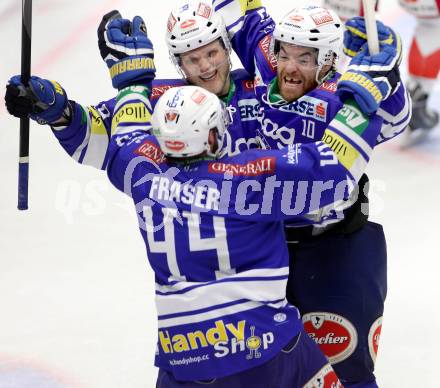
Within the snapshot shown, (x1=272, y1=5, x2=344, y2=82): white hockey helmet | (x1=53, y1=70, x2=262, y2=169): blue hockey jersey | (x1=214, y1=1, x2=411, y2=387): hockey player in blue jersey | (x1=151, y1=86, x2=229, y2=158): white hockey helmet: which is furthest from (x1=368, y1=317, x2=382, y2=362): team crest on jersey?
(x1=151, y1=86, x2=229, y2=158): white hockey helmet

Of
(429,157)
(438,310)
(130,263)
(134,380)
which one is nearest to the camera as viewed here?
(134,380)

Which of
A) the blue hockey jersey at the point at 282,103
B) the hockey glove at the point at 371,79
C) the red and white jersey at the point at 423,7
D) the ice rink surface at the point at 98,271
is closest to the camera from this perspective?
the hockey glove at the point at 371,79

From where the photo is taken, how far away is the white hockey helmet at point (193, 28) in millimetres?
3541

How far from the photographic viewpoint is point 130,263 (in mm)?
4969

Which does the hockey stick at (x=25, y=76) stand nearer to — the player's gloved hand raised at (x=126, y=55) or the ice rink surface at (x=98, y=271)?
the player's gloved hand raised at (x=126, y=55)

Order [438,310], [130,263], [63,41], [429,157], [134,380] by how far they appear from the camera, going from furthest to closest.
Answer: [63,41] → [429,157] → [130,263] → [438,310] → [134,380]

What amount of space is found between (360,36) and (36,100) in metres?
1.03

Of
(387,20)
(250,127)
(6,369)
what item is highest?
(250,127)

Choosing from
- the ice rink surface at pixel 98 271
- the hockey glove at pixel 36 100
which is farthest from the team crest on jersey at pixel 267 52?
the ice rink surface at pixel 98 271

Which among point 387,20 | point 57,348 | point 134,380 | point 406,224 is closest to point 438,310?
point 406,224

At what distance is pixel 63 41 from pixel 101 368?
329cm

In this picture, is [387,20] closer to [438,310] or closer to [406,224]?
[406,224]

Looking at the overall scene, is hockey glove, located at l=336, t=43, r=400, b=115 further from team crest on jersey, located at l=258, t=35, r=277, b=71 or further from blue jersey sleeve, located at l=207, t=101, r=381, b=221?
team crest on jersey, located at l=258, t=35, r=277, b=71

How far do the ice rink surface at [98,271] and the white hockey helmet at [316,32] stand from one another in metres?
1.39
